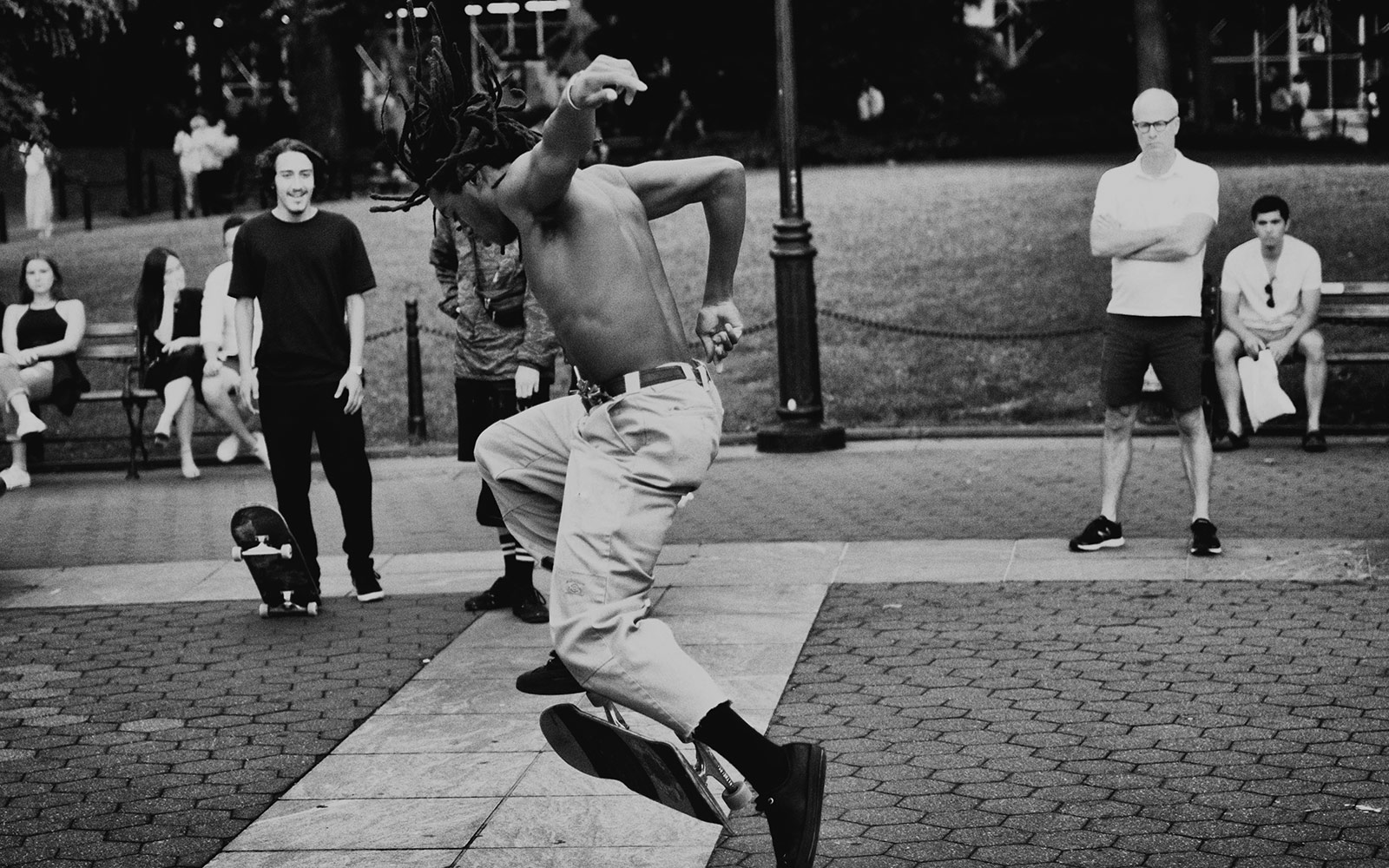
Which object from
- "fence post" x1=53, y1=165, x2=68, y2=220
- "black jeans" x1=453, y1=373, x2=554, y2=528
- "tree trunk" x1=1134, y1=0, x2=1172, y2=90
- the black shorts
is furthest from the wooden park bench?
"fence post" x1=53, y1=165, x2=68, y2=220

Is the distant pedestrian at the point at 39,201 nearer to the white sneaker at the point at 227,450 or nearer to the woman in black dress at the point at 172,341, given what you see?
the woman in black dress at the point at 172,341

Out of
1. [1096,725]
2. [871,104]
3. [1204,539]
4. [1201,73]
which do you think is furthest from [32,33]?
[1201,73]

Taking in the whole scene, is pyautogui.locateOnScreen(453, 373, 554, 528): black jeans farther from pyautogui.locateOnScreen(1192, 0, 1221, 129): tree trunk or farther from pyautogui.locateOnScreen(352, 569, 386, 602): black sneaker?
pyautogui.locateOnScreen(1192, 0, 1221, 129): tree trunk

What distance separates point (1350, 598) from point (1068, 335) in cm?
712

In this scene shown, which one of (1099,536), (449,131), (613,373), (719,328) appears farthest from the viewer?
(1099,536)

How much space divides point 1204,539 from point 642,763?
14.1ft

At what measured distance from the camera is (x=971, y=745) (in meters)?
5.32

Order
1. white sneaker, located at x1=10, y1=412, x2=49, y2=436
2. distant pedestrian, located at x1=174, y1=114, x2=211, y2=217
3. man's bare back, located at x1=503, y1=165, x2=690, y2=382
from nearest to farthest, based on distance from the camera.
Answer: man's bare back, located at x1=503, y1=165, x2=690, y2=382, white sneaker, located at x1=10, y1=412, x2=49, y2=436, distant pedestrian, located at x1=174, y1=114, x2=211, y2=217

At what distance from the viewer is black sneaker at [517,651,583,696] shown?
4.86 metres

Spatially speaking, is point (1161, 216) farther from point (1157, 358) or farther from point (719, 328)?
point (719, 328)

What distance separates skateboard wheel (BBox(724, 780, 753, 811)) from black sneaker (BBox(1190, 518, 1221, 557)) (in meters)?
4.00

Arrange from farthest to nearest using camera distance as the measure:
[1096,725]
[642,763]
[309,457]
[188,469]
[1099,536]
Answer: [188,469] < [1099,536] < [309,457] < [1096,725] < [642,763]

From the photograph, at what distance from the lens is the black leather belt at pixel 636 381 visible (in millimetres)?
4363

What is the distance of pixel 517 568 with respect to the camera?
286 inches
